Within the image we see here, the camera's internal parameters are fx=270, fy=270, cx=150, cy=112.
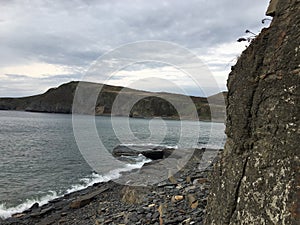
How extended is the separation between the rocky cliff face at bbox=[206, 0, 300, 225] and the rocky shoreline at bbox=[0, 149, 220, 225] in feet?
12.4

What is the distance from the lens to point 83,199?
18.3 m

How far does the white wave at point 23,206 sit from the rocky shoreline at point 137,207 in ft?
2.17

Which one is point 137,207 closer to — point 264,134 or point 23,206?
point 264,134

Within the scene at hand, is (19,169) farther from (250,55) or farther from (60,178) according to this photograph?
(250,55)

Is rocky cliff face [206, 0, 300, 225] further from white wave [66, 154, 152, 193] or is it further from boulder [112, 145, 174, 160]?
boulder [112, 145, 174, 160]

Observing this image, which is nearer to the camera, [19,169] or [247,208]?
[247,208]

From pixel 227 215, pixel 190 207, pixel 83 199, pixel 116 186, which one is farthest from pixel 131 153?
pixel 227 215

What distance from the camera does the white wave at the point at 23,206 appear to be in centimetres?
1875

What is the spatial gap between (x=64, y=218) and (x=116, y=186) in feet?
22.3

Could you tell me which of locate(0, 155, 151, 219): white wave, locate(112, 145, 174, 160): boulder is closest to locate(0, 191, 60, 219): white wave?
locate(0, 155, 151, 219): white wave

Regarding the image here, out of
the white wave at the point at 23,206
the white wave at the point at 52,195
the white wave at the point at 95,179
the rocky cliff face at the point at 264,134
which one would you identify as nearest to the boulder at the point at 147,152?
the white wave at the point at 52,195

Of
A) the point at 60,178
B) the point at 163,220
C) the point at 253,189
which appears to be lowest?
the point at 60,178

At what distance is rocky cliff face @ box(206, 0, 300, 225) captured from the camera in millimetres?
4094

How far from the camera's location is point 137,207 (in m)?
12.3
